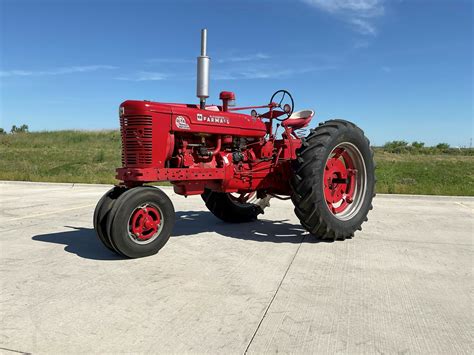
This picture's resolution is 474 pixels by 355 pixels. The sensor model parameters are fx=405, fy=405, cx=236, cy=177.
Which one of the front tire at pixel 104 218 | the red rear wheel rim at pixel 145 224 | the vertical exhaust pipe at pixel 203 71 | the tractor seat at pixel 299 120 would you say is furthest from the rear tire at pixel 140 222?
the tractor seat at pixel 299 120

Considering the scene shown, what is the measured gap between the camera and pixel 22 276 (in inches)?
137

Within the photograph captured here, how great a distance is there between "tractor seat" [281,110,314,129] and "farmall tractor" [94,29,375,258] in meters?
0.01

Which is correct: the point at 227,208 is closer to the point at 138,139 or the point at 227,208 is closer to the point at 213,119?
the point at 213,119

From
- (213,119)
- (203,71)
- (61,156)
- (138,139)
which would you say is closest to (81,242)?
(138,139)

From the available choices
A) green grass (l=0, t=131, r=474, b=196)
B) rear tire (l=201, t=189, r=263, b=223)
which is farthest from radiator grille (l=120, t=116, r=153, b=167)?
green grass (l=0, t=131, r=474, b=196)

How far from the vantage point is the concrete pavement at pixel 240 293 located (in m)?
2.38

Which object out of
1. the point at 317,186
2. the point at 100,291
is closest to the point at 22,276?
the point at 100,291

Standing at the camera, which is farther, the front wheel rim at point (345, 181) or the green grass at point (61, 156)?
the green grass at point (61, 156)

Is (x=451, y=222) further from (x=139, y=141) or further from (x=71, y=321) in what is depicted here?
(x=71, y=321)

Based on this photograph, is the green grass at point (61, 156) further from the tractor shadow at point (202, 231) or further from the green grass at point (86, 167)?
the tractor shadow at point (202, 231)

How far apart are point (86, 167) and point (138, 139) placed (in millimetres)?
17911

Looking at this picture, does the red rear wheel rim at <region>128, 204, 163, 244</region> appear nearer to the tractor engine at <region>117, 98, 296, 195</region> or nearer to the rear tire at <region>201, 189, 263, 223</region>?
the tractor engine at <region>117, 98, 296, 195</region>

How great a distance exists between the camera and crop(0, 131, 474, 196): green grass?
46.1 ft

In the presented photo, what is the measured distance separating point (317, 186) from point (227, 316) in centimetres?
235
